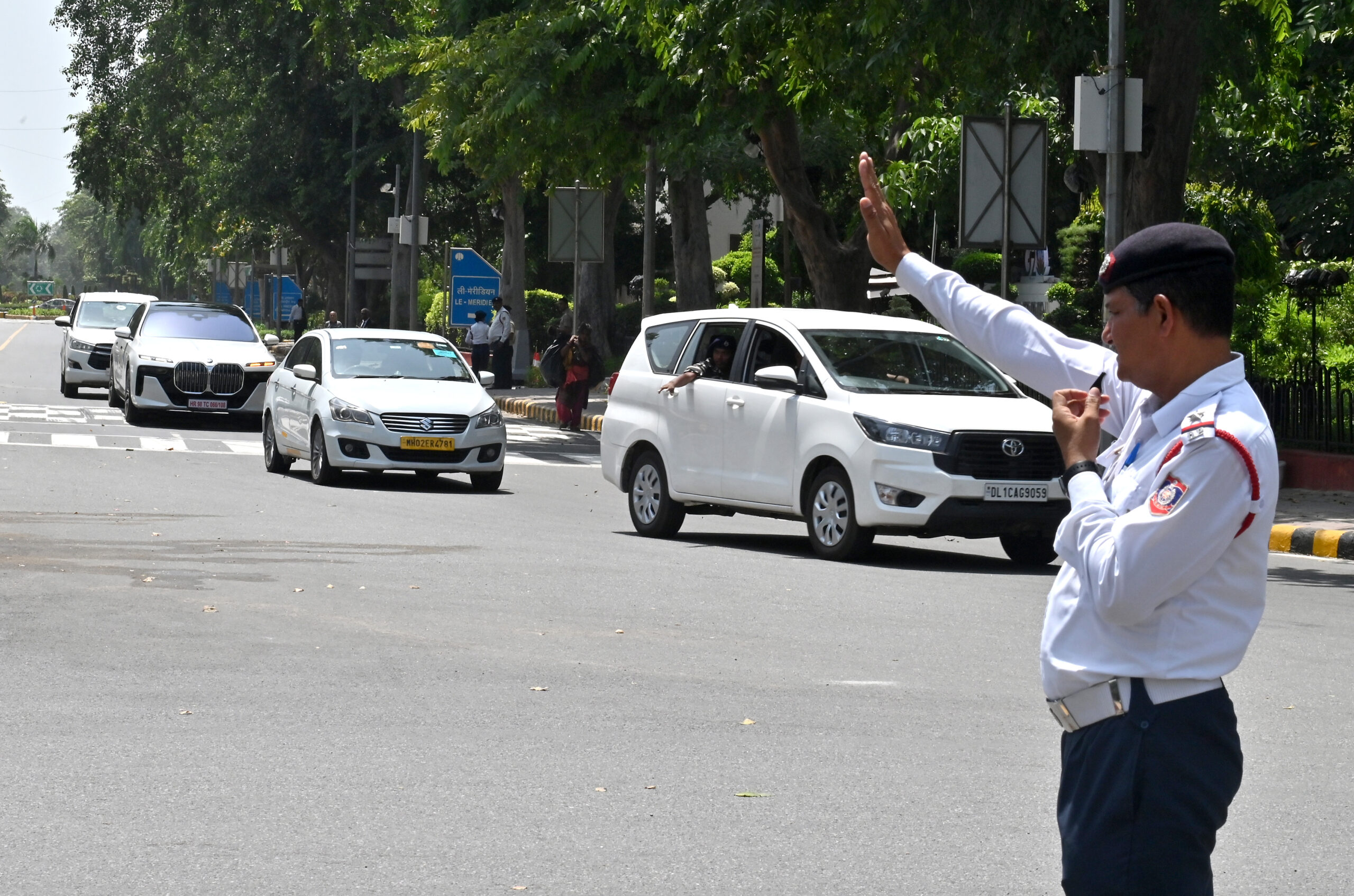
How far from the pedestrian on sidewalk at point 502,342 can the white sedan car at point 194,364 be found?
9.93 meters

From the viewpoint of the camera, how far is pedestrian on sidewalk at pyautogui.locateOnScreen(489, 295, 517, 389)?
121 feet

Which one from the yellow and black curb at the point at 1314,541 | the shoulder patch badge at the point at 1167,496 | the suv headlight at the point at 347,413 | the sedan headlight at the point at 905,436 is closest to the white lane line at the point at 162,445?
the suv headlight at the point at 347,413

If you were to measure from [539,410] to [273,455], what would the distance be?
39.3ft

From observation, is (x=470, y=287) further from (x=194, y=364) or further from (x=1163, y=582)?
(x=1163, y=582)

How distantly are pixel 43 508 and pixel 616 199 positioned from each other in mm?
25362

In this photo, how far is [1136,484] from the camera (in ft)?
10.0

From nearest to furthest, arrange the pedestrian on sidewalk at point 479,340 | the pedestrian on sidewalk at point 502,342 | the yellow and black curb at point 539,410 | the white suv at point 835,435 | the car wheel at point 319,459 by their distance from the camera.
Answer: the white suv at point 835,435, the car wheel at point 319,459, the yellow and black curb at point 539,410, the pedestrian on sidewalk at point 502,342, the pedestrian on sidewalk at point 479,340

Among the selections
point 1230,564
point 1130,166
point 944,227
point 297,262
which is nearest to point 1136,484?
point 1230,564

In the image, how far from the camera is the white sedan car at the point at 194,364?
25031 mm

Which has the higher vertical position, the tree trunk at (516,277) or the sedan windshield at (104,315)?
the tree trunk at (516,277)

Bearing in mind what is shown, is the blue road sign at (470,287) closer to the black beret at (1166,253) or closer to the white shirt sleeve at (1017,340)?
the white shirt sleeve at (1017,340)

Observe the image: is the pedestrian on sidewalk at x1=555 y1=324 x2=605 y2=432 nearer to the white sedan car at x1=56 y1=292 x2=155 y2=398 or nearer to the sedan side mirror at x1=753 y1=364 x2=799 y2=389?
the white sedan car at x1=56 y1=292 x2=155 y2=398

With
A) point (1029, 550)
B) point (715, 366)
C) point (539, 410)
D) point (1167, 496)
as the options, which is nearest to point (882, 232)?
point (1167, 496)

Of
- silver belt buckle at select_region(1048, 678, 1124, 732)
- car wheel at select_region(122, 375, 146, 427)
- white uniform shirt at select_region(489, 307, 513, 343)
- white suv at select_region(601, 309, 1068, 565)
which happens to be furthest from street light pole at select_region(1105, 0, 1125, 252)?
white uniform shirt at select_region(489, 307, 513, 343)
